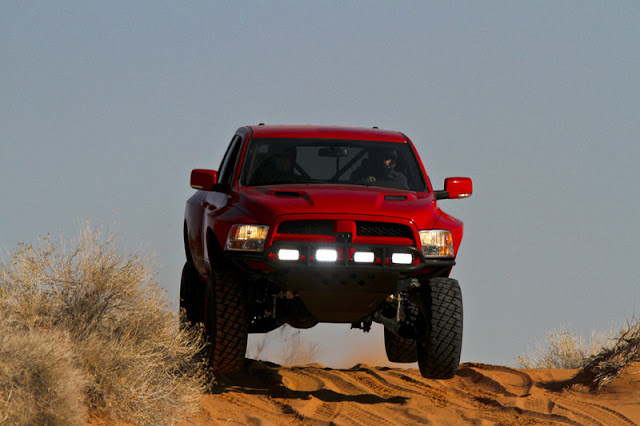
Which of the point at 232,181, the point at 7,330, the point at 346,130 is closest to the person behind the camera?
the point at 7,330

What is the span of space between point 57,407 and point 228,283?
8.79ft

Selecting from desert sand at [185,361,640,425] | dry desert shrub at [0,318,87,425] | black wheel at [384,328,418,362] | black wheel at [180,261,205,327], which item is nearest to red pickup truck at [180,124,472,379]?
desert sand at [185,361,640,425]

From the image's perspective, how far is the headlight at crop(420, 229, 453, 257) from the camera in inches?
382

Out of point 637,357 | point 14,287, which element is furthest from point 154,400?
point 637,357

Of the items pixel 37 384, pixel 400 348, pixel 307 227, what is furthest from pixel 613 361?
pixel 37 384

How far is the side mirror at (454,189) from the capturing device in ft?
35.8

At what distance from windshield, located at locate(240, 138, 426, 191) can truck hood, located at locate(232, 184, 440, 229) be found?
22.5 inches

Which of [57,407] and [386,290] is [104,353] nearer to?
[57,407]

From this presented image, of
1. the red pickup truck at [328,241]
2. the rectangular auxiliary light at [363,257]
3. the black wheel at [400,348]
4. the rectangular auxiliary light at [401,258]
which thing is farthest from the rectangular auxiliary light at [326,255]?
the black wheel at [400,348]

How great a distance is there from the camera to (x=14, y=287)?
1043 centimetres

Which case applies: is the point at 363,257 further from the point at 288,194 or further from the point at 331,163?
the point at 331,163

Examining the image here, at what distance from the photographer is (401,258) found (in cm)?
951

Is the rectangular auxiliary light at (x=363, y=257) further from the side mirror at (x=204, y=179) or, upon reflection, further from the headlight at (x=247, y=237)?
the side mirror at (x=204, y=179)

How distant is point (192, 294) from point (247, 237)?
10.8 feet
